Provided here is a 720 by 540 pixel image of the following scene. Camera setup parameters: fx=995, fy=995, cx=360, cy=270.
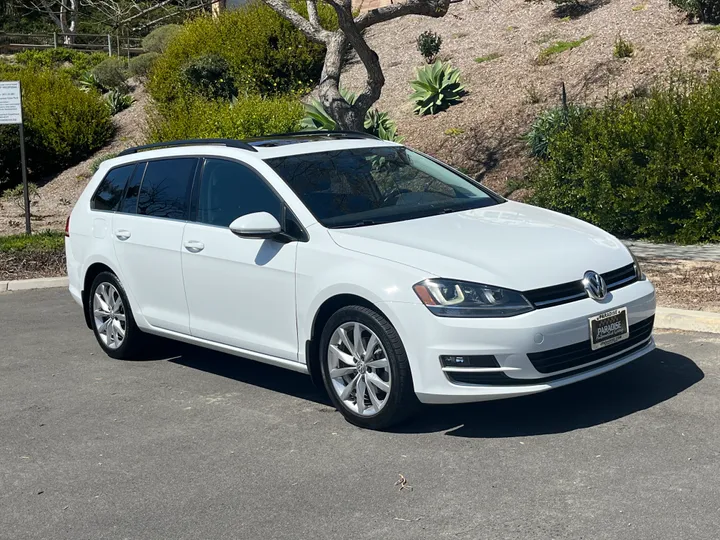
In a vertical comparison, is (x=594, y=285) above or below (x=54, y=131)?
below

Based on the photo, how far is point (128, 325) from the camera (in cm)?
786

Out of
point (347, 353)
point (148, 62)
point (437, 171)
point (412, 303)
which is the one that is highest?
point (148, 62)

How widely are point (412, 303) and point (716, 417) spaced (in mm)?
1947

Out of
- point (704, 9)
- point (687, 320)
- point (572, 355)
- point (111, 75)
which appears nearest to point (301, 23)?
point (687, 320)

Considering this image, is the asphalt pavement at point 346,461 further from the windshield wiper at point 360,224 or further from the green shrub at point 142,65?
the green shrub at point 142,65

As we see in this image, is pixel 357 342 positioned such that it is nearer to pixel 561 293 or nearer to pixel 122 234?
pixel 561 293

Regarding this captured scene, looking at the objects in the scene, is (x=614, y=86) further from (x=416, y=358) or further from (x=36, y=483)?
(x=36, y=483)

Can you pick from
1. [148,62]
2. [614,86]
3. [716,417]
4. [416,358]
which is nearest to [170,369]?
[416,358]

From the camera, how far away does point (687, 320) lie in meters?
8.01

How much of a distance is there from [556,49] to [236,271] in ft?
53.1

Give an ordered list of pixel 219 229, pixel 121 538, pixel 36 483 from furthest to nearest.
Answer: pixel 219 229
pixel 36 483
pixel 121 538

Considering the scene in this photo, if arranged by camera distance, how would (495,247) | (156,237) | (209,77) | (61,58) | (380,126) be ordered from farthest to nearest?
(61,58) < (209,77) < (380,126) < (156,237) < (495,247)

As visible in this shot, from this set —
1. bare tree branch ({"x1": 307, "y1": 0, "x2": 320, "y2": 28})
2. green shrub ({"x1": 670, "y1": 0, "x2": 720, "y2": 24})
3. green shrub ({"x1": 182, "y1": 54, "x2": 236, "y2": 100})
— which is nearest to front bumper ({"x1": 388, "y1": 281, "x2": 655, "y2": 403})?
bare tree branch ({"x1": 307, "y1": 0, "x2": 320, "y2": 28})

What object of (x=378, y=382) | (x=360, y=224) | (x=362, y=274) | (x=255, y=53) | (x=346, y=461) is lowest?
(x=346, y=461)
